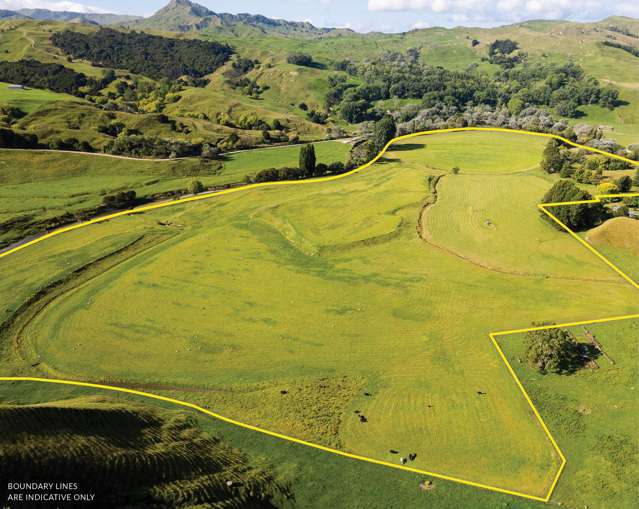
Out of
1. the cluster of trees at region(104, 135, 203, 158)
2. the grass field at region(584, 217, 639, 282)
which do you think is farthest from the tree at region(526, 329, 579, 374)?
the cluster of trees at region(104, 135, 203, 158)

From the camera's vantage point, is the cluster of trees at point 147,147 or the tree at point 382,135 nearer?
the cluster of trees at point 147,147

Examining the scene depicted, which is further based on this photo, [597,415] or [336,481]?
[597,415]

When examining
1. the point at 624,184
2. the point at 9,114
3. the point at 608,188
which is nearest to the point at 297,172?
the point at 608,188

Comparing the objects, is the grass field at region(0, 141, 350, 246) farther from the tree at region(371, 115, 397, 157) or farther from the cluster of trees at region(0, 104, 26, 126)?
the cluster of trees at region(0, 104, 26, 126)

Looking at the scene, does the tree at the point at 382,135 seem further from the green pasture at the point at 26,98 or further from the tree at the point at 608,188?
the green pasture at the point at 26,98

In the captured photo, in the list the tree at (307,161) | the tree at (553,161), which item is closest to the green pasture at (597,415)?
the tree at (553,161)

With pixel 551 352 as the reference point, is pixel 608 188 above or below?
above

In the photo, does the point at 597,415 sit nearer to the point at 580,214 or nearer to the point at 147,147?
the point at 580,214
